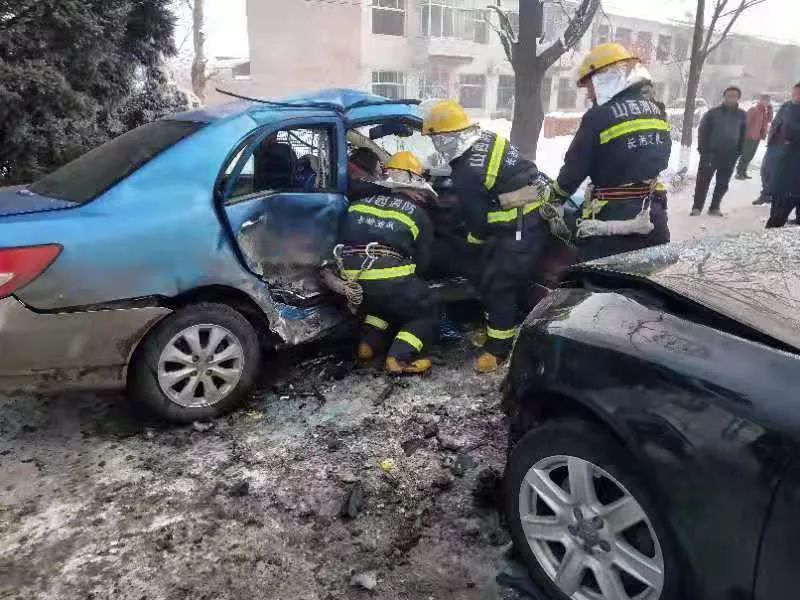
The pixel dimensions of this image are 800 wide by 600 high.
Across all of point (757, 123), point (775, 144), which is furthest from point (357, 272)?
point (757, 123)

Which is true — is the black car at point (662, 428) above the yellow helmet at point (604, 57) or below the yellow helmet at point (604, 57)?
below

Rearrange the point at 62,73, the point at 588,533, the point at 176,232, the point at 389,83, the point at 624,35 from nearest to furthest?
the point at 588,533, the point at 176,232, the point at 62,73, the point at 389,83, the point at 624,35

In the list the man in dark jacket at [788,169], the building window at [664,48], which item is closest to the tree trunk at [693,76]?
the man in dark jacket at [788,169]

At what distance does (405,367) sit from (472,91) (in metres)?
26.3

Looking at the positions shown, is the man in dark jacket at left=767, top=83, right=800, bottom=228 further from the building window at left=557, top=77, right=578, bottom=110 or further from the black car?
the building window at left=557, top=77, right=578, bottom=110

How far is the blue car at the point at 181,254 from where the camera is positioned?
284cm

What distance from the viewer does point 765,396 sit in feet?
5.03

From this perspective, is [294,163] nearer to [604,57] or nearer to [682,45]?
[604,57]

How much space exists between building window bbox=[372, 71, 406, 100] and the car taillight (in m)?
21.7

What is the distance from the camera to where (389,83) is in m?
24.2

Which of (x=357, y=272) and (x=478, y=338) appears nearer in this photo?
(x=357, y=272)

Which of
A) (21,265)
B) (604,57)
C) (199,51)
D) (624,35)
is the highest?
(624,35)

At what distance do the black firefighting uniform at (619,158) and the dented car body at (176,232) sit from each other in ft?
4.33

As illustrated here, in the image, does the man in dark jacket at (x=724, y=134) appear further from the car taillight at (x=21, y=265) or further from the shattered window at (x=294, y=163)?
the car taillight at (x=21, y=265)
